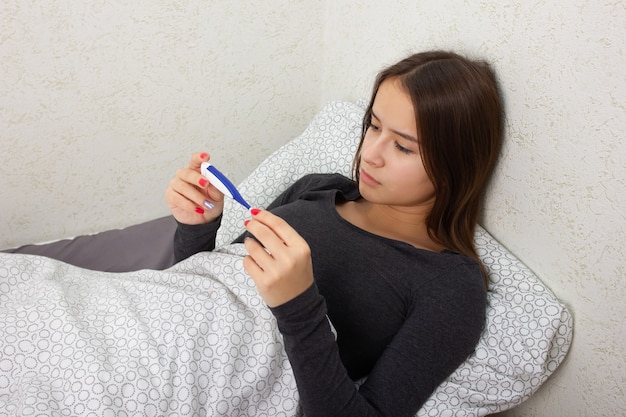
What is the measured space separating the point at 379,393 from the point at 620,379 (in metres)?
0.36

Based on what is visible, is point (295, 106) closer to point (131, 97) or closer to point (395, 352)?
point (131, 97)

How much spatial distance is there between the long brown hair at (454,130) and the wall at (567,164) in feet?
0.15

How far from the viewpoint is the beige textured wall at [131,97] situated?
129 centimetres

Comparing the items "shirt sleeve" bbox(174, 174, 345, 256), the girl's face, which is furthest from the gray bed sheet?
the girl's face

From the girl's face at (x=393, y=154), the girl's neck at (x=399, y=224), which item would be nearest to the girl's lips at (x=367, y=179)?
the girl's face at (x=393, y=154)

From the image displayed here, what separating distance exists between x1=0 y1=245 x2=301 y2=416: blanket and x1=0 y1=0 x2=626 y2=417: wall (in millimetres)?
482

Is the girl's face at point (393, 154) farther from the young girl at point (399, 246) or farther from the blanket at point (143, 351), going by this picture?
the blanket at point (143, 351)

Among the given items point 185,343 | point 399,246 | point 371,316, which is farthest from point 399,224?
point 185,343

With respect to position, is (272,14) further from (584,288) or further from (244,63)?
(584,288)

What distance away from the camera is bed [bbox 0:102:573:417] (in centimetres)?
80

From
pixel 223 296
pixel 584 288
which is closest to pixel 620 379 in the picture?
pixel 584 288

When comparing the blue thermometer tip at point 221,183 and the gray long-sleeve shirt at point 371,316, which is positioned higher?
the blue thermometer tip at point 221,183

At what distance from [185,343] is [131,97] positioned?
2.58ft

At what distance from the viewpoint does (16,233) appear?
1.43m
